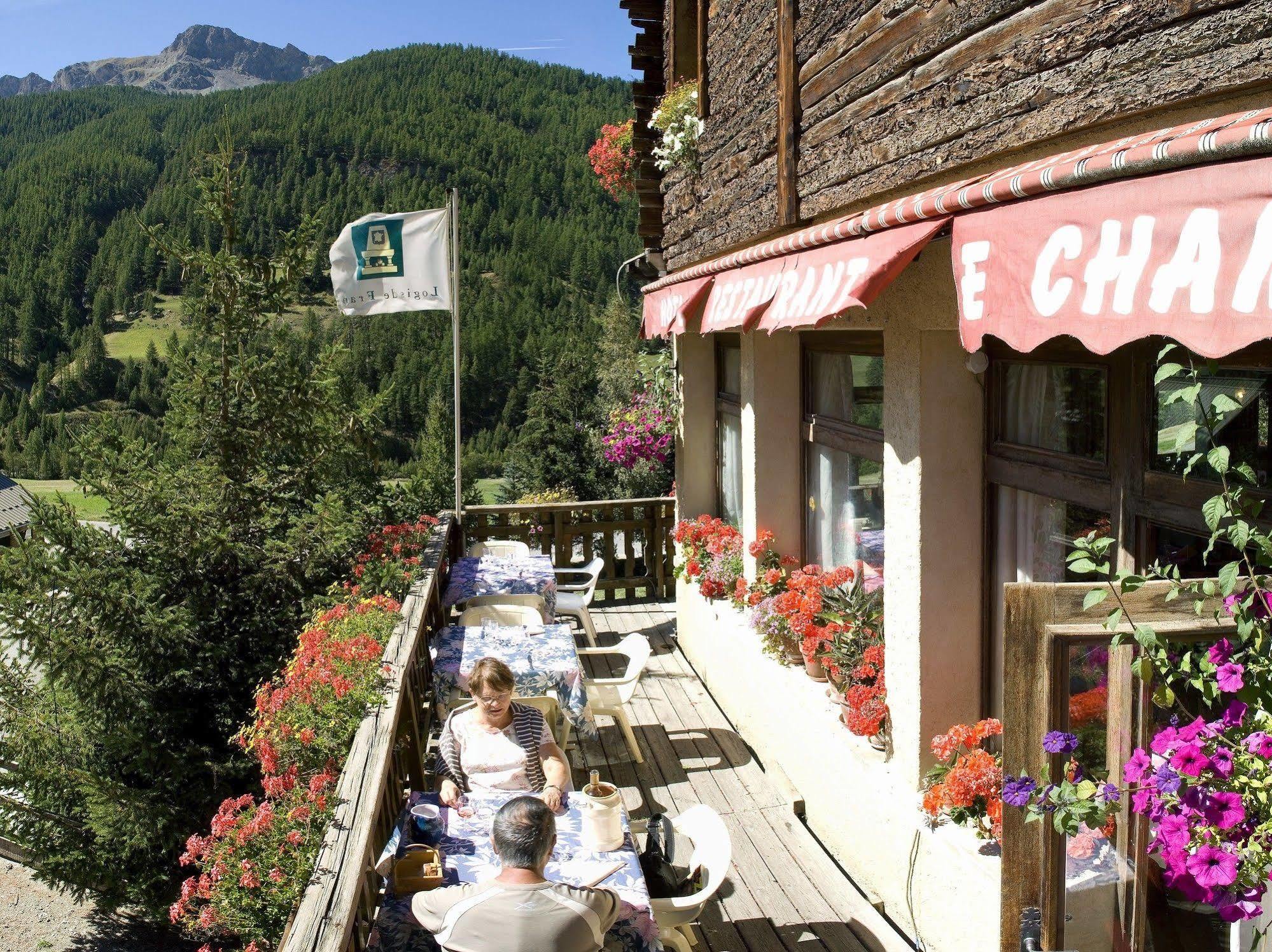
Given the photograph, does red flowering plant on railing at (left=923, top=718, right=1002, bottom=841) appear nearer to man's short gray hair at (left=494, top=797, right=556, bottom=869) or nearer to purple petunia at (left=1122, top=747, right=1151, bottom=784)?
purple petunia at (left=1122, top=747, right=1151, bottom=784)

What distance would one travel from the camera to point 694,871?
12.5ft

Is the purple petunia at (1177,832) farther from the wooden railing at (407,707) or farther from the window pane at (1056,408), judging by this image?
the wooden railing at (407,707)

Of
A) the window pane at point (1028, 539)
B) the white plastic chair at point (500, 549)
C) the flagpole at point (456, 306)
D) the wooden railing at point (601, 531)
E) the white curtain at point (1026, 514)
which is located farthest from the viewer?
the wooden railing at point (601, 531)

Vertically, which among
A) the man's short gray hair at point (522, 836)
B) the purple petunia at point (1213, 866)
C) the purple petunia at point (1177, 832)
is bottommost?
the man's short gray hair at point (522, 836)

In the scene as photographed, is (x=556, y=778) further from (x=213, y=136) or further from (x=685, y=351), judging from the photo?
(x=213, y=136)

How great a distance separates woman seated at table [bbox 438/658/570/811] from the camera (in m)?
4.34

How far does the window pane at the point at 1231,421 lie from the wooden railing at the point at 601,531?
26.9 ft

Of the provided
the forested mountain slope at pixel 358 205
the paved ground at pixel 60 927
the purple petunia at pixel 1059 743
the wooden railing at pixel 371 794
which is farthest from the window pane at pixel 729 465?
the forested mountain slope at pixel 358 205

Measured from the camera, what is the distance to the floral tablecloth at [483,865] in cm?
323

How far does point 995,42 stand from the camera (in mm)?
3109

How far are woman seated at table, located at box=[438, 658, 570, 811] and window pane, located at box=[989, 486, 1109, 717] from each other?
1.87m

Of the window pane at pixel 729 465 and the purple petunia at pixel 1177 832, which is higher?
the window pane at pixel 729 465

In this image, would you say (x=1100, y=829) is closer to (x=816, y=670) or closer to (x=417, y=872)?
(x=417, y=872)

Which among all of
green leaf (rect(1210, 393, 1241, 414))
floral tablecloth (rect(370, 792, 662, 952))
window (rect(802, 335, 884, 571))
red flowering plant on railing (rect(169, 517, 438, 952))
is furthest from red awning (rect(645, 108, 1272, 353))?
red flowering plant on railing (rect(169, 517, 438, 952))
